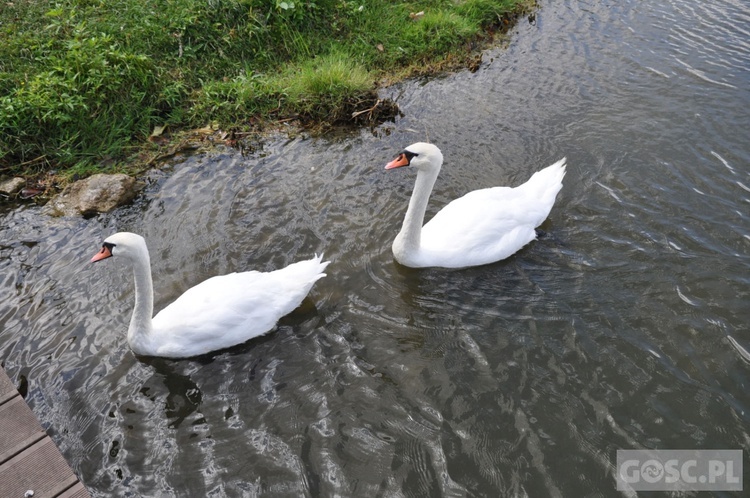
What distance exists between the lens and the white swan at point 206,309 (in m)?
4.04

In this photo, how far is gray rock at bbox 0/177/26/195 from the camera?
5.77 meters

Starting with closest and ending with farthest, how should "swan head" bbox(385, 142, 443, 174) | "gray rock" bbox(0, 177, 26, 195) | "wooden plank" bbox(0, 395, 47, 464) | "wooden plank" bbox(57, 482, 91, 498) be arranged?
"wooden plank" bbox(57, 482, 91, 498) → "wooden plank" bbox(0, 395, 47, 464) → "swan head" bbox(385, 142, 443, 174) → "gray rock" bbox(0, 177, 26, 195)

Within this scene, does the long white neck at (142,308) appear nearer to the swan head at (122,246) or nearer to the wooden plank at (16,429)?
the swan head at (122,246)

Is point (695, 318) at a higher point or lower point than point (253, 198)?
lower

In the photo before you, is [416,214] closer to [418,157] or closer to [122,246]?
[418,157]

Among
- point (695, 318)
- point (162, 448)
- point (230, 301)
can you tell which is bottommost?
point (695, 318)

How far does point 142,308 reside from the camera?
160 inches

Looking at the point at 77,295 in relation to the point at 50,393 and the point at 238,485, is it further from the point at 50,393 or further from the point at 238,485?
the point at 238,485

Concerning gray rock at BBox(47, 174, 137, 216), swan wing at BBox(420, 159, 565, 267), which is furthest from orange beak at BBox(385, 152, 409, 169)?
gray rock at BBox(47, 174, 137, 216)

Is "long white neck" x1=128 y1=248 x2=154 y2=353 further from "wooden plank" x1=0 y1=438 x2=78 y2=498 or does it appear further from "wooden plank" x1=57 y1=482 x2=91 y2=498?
"wooden plank" x1=57 y1=482 x2=91 y2=498

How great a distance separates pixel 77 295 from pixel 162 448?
1845mm

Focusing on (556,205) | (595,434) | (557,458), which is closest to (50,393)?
(557,458)

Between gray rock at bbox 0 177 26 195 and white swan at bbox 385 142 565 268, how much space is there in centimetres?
402

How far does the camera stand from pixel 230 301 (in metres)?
4.25
